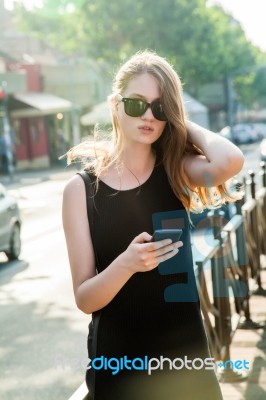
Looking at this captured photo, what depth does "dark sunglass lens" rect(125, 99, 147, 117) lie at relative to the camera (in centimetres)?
264

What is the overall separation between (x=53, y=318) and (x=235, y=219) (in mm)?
2695

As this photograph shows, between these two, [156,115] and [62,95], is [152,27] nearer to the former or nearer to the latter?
[62,95]

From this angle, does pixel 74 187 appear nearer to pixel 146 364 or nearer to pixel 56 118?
pixel 146 364

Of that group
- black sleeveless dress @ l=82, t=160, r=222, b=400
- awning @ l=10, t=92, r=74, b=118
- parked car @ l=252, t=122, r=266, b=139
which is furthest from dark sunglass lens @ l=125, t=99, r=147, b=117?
parked car @ l=252, t=122, r=266, b=139

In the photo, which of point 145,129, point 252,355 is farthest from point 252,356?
point 145,129

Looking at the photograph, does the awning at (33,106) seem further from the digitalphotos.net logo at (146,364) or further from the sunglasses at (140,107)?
the digitalphotos.net logo at (146,364)

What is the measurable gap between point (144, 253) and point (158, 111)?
0.53 m

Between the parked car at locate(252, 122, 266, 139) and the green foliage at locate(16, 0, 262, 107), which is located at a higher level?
the green foliage at locate(16, 0, 262, 107)

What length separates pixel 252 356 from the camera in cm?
589

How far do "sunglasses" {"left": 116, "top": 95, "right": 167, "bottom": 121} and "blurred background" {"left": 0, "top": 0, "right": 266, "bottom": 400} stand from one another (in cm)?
87

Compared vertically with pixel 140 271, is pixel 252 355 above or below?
below

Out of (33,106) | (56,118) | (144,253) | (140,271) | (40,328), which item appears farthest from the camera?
(56,118)

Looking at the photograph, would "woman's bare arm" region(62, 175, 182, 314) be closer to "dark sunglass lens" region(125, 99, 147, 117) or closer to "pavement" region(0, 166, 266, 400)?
"dark sunglass lens" region(125, 99, 147, 117)

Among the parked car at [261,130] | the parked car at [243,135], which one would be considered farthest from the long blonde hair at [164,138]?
the parked car at [261,130]
